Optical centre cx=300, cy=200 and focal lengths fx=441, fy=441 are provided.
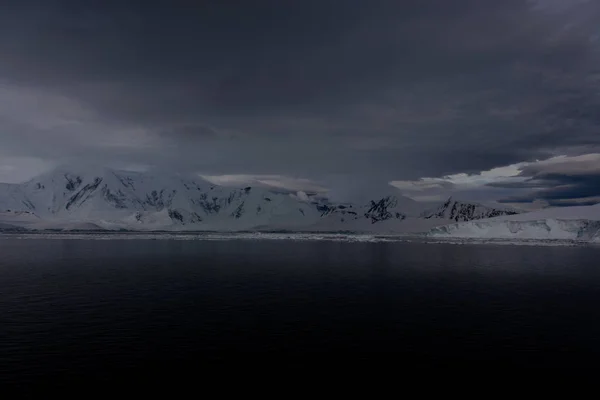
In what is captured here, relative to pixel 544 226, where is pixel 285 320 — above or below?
below

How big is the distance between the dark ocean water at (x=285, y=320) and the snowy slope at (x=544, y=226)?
96057 mm

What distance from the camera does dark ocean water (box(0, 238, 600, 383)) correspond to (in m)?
17.2

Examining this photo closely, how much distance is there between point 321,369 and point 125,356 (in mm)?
7600

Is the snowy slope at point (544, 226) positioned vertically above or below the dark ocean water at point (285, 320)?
above

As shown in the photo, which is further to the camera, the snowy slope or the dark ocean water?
the snowy slope

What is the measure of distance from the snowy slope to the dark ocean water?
96057mm

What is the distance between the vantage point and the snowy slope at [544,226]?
122250 millimetres

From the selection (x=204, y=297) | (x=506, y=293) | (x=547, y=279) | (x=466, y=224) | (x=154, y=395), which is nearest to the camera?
(x=154, y=395)

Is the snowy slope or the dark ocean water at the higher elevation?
the snowy slope

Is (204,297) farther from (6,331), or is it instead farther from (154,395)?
(154,395)

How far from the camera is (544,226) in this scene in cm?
13162

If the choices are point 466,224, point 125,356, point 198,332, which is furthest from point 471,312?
point 466,224

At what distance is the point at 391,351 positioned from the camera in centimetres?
1808

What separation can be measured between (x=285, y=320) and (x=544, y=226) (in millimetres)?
131036
